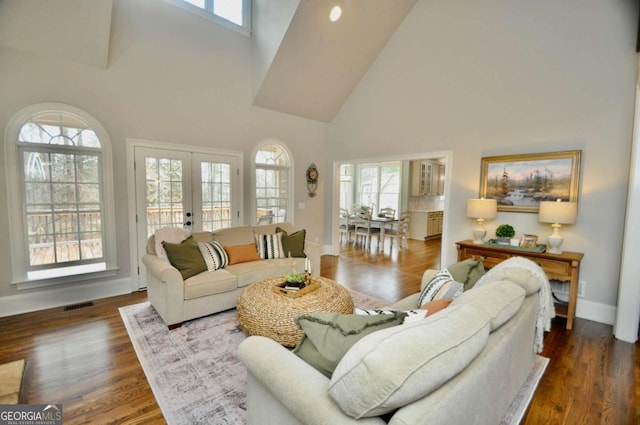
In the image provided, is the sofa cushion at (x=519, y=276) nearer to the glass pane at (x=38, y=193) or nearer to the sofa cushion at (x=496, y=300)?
the sofa cushion at (x=496, y=300)

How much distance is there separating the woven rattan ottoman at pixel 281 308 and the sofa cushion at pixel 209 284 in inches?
18.6

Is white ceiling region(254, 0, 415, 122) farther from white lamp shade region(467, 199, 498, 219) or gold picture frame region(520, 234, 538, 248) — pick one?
gold picture frame region(520, 234, 538, 248)

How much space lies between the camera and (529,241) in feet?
11.5

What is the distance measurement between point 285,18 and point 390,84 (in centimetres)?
207

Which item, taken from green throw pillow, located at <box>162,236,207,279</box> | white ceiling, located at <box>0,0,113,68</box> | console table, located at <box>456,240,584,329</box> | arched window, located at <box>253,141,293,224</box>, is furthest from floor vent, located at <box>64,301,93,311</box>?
console table, located at <box>456,240,584,329</box>

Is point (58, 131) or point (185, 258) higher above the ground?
point (58, 131)

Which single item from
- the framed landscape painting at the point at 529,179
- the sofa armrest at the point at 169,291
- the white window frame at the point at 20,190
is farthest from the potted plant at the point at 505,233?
the white window frame at the point at 20,190

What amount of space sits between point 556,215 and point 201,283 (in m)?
3.94

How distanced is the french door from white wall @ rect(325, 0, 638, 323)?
3.00m

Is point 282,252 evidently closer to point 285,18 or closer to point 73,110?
point 73,110

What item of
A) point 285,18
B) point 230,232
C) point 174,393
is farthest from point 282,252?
point 285,18

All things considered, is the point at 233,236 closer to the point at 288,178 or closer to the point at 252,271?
the point at 252,271

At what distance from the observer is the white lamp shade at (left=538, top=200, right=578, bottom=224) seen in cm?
315

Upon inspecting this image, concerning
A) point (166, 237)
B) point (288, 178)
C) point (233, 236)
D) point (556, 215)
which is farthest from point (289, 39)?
point (556, 215)
